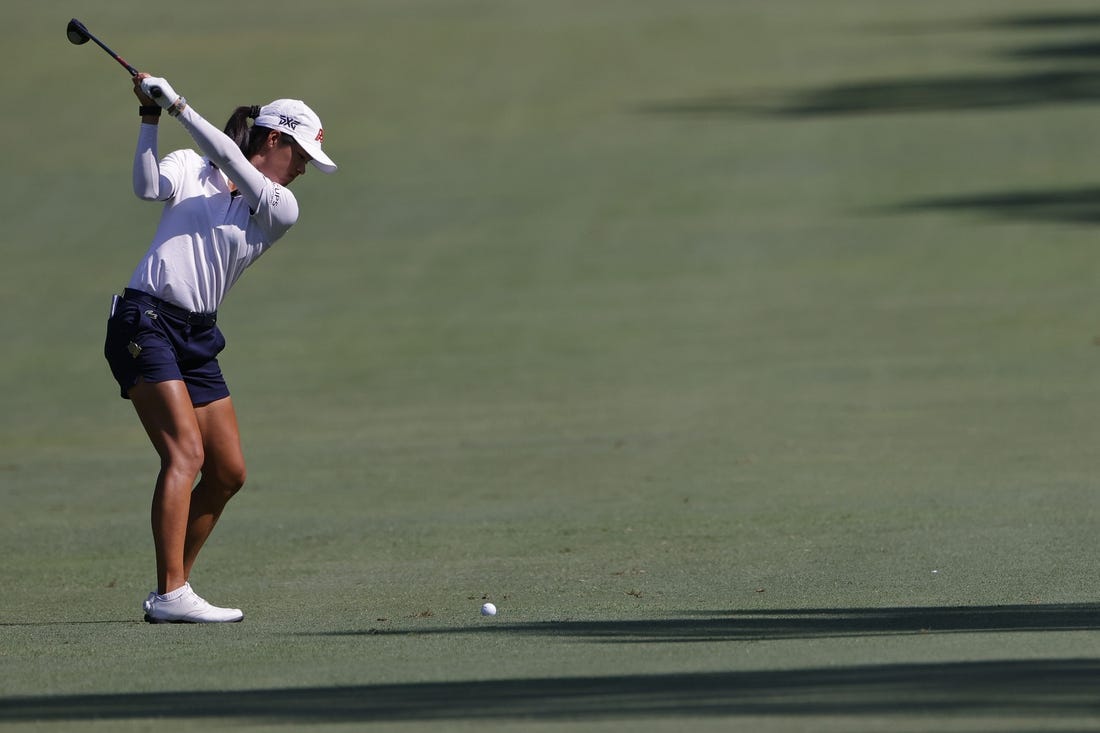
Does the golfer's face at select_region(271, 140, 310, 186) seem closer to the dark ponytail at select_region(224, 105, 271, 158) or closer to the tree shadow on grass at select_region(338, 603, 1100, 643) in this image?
the dark ponytail at select_region(224, 105, 271, 158)

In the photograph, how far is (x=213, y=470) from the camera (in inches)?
360

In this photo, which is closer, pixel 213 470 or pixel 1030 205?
pixel 213 470

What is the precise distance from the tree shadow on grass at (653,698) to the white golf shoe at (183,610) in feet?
5.94

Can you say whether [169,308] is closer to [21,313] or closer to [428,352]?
[428,352]

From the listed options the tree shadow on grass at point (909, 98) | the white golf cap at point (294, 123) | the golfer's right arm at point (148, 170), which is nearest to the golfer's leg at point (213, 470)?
the golfer's right arm at point (148, 170)

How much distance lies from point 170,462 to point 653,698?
301cm

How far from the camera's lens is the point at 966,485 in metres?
12.9

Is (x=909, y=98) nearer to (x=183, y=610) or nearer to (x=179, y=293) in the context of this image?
(x=179, y=293)

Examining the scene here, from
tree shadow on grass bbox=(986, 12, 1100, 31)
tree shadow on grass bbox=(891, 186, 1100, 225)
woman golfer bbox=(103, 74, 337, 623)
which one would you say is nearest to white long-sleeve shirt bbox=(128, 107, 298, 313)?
woman golfer bbox=(103, 74, 337, 623)

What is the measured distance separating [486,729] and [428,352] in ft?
50.8

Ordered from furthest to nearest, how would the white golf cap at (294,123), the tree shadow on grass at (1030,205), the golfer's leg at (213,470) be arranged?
the tree shadow on grass at (1030,205) < the golfer's leg at (213,470) < the white golf cap at (294,123)

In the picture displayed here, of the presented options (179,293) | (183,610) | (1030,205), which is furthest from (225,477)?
(1030,205)

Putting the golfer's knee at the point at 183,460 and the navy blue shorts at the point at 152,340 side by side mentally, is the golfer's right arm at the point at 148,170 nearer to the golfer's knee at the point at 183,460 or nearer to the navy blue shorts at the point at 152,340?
the navy blue shorts at the point at 152,340

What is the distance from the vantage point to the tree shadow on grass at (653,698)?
6164 mm
